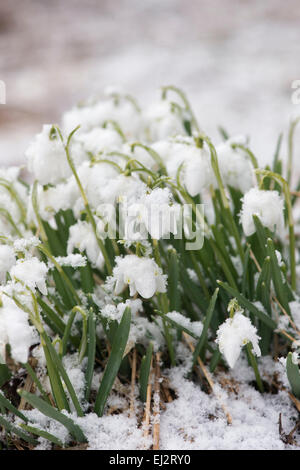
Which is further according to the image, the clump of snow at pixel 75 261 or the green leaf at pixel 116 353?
the clump of snow at pixel 75 261

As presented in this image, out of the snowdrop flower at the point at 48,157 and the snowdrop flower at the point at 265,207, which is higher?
the snowdrop flower at the point at 48,157

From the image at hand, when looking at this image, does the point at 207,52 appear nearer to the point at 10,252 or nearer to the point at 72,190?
the point at 72,190

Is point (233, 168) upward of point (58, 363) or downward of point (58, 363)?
upward

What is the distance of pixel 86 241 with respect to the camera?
1378mm

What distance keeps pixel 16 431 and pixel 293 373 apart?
689 millimetres

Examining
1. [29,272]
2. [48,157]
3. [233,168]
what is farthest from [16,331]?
[233,168]

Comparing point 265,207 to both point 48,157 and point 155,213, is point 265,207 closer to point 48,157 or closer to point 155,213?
point 155,213

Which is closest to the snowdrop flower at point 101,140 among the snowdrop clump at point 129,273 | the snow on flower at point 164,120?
the snowdrop clump at point 129,273

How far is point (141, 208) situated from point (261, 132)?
290 cm

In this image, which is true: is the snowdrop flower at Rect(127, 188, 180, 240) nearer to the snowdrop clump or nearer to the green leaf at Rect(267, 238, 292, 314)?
the snowdrop clump

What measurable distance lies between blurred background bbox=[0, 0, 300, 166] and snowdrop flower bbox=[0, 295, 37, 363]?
2.84 m

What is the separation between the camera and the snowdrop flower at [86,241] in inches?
54.3

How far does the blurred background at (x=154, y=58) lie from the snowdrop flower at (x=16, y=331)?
284 centimetres

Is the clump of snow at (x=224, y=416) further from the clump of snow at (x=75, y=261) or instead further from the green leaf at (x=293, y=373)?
the clump of snow at (x=75, y=261)
